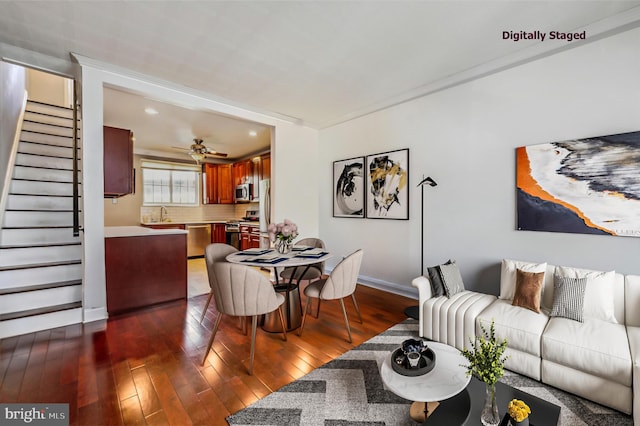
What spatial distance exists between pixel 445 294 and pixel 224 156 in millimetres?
6137

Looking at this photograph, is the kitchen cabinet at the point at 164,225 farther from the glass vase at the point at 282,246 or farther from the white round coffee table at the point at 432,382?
the white round coffee table at the point at 432,382

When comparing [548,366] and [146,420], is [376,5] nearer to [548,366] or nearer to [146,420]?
[548,366]

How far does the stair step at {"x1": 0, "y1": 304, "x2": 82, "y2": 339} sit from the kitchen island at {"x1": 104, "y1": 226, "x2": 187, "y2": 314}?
0.32 meters

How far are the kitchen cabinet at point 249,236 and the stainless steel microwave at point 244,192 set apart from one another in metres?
0.73

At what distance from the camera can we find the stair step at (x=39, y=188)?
3.65 meters

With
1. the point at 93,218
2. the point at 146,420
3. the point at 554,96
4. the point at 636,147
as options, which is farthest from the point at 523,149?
the point at 93,218

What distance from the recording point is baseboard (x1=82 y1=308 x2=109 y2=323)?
9.64 ft

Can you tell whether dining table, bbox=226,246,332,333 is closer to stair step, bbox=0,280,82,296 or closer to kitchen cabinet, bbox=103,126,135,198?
kitchen cabinet, bbox=103,126,135,198

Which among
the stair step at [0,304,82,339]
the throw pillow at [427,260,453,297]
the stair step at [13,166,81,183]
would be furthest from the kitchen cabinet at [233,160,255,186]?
the throw pillow at [427,260,453,297]

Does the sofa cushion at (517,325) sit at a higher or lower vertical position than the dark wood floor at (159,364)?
higher

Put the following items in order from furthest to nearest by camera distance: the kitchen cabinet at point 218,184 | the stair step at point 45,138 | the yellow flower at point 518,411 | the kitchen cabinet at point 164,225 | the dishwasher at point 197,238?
the kitchen cabinet at point 218,184
the dishwasher at point 197,238
the kitchen cabinet at point 164,225
the stair step at point 45,138
the yellow flower at point 518,411

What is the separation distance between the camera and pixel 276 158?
184 inches

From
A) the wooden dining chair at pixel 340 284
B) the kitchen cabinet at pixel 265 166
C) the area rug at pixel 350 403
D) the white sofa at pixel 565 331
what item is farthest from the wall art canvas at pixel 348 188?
the area rug at pixel 350 403

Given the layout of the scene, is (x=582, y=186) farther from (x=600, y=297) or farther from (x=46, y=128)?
(x=46, y=128)
